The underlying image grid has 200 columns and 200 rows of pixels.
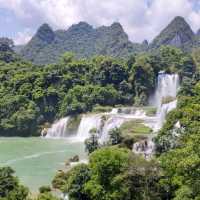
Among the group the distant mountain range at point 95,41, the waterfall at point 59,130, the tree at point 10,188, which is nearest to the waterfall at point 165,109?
the waterfall at point 59,130

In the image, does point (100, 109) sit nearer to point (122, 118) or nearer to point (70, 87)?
point (70, 87)

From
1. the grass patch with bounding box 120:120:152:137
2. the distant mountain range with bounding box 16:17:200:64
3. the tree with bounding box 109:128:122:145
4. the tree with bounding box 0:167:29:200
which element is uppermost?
the distant mountain range with bounding box 16:17:200:64

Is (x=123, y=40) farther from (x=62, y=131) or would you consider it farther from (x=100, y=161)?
(x=100, y=161)

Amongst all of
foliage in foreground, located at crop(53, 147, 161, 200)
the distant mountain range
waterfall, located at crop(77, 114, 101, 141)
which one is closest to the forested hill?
the distant mountain range

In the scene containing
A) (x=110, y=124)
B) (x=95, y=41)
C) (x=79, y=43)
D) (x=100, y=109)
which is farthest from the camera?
(x=79, y=43)

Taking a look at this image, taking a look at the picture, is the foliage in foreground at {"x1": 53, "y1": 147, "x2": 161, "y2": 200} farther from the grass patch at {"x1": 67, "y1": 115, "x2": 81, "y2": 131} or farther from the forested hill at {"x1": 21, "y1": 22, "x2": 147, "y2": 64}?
the forested hill at {"x1": 21, "y1": 22, "x2": 147, "y2": 64}

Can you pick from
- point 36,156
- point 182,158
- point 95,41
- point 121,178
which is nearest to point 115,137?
point 36,156

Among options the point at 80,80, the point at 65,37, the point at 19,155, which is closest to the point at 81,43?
the point at 65,37
